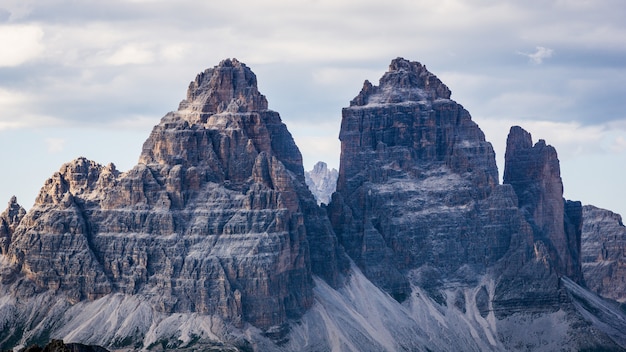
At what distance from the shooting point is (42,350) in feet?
530

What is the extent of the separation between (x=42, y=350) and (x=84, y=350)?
161 inches

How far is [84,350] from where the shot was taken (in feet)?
528
